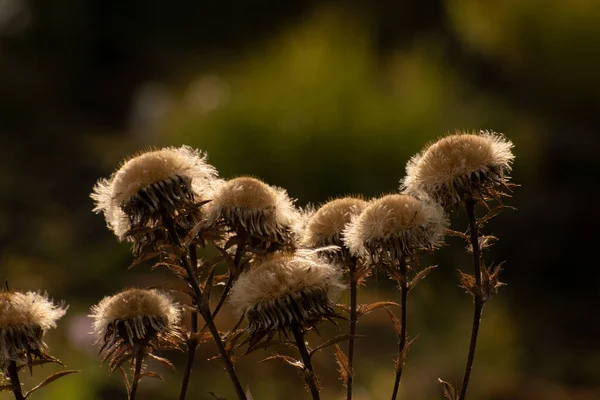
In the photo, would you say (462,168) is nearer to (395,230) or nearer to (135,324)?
(395,230)

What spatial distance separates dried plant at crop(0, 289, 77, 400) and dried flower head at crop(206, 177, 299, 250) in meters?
0.31

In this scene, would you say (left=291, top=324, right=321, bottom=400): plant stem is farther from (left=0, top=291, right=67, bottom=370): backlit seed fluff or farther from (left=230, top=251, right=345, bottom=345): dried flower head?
(left=0, top=291, right=67, bottom=370): backlit seed fluff

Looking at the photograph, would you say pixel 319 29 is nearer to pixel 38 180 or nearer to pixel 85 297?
pixel 38 180

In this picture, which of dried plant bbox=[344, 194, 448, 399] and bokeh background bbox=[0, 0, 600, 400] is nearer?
dried plant bbox=[344, 194, 448, 399]

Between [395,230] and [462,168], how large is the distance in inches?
6.2

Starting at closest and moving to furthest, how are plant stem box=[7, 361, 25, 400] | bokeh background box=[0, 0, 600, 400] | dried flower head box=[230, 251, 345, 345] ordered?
dried flower head box=[230, 251, 345, 345] < plant stem box=[7, 361, 25, 400] < bokeh background box=[0, 0, 600, 400]

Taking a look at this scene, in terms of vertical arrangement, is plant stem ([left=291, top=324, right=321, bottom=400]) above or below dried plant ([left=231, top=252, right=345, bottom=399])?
below

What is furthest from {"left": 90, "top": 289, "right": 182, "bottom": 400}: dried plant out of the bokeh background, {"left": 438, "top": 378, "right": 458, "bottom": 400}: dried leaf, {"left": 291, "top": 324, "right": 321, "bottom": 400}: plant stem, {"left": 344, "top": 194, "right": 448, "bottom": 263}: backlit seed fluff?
the bokeh background

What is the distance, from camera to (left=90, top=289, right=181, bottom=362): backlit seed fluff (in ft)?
4.53

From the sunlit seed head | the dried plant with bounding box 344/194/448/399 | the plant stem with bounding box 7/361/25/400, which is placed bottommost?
the plant stem with bounding box 7/361/25/400

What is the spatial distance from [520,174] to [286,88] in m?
2.15

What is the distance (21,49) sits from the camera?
1524 centimetres

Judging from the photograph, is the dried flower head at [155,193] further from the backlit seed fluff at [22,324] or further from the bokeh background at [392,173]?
the bokeh background at [392,173]

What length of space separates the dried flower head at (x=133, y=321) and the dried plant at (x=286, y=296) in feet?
0.47
